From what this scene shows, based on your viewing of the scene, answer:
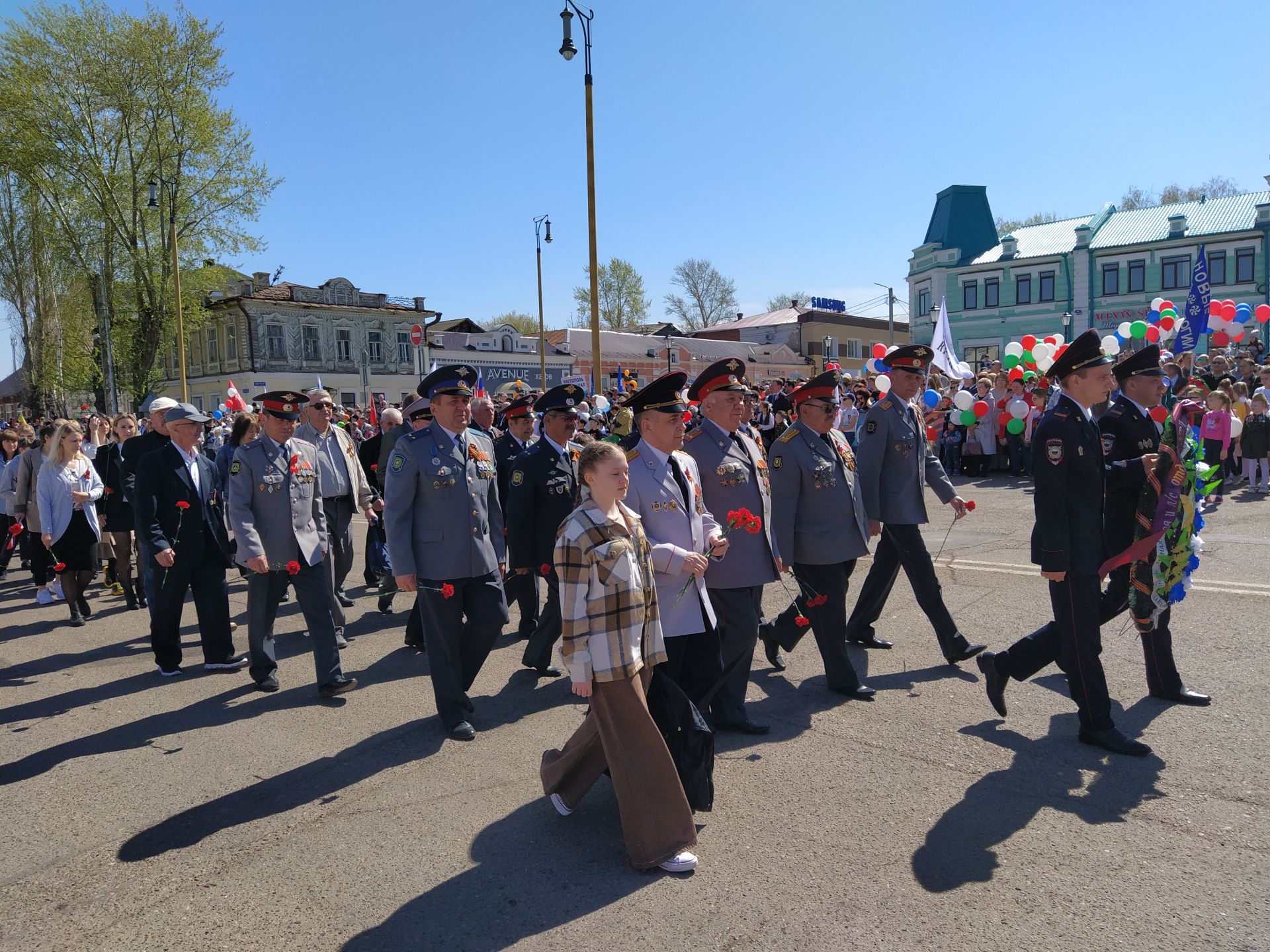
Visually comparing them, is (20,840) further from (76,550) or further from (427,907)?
(76,550)

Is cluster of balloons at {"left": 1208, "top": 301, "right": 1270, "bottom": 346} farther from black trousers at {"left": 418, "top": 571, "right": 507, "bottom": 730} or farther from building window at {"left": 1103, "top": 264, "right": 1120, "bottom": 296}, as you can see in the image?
building window at {"left": 1103, "top": 264, "right": 1120, "bottom": 296}

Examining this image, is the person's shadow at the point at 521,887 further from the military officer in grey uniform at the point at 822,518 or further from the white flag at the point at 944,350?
the white flag at the point at 944,350

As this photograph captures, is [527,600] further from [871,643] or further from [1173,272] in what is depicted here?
[1173,272]

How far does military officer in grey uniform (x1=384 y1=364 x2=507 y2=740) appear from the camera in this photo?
16.7 feet

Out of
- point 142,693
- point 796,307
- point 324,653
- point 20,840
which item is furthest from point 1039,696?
point 796,307

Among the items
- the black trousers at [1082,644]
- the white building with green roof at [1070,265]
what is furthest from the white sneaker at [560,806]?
the white building with green roof at [1070,265]

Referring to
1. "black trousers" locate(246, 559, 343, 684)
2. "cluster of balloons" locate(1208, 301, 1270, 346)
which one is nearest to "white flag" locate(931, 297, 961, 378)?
"cluster of balloons" locate(1208, 301, 1270, 346)

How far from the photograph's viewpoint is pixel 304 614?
5.98 meters

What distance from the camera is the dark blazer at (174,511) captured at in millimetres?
6363

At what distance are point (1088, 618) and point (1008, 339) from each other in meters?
46.9

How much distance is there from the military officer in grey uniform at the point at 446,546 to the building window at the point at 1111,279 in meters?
47.1

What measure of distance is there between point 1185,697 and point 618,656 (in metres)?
3.62

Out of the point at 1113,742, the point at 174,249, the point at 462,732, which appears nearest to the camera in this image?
the point at 1113,742

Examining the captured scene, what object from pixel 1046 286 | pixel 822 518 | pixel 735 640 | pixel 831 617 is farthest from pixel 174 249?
pixel 1046 286
